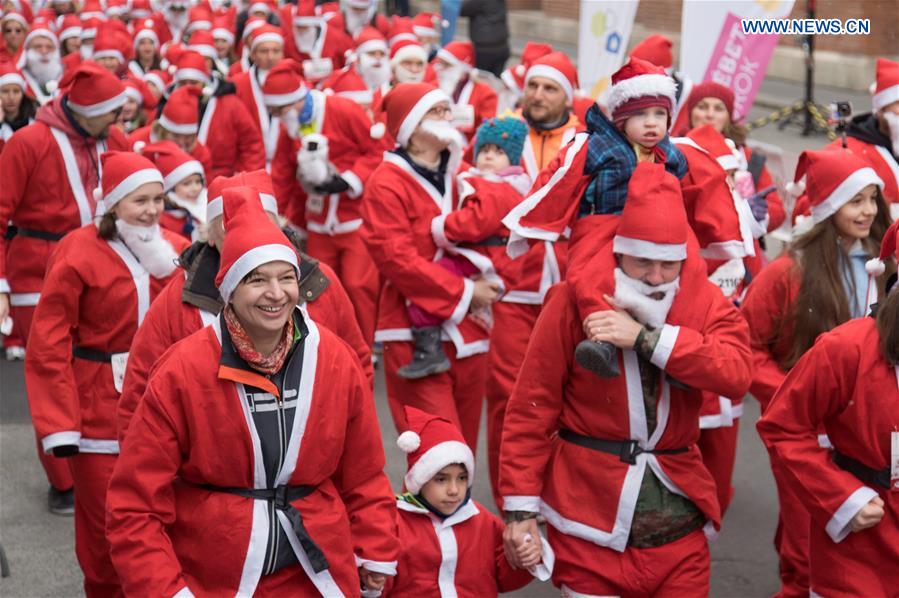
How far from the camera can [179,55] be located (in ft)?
43.0

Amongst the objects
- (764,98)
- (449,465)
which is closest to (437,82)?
(449,465)

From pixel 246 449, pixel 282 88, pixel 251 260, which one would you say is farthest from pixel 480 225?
pixel 282 88

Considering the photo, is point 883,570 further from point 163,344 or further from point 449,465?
point 163,344

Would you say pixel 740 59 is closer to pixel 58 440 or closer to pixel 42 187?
pixel 42 187

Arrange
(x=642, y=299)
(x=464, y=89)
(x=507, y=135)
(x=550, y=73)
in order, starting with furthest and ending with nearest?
(x=464, y=89) < (x=550, y=73) < (x=507, y=135) < (x=642, y=299)

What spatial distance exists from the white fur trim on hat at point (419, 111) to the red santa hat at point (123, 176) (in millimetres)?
1348

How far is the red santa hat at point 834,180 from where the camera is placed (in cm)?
584

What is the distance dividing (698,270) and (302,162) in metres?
5.52

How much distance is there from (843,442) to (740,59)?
560 centimetres

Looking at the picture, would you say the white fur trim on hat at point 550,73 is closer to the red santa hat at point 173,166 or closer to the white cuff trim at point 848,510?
the red santa hat at point 173,166

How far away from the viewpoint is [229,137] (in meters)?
10.6

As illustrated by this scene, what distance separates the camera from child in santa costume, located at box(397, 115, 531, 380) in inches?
270

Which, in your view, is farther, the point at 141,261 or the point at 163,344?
the point at 141,261

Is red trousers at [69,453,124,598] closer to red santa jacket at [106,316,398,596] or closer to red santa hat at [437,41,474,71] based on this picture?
red santa jacket at [106,316,398,596]
